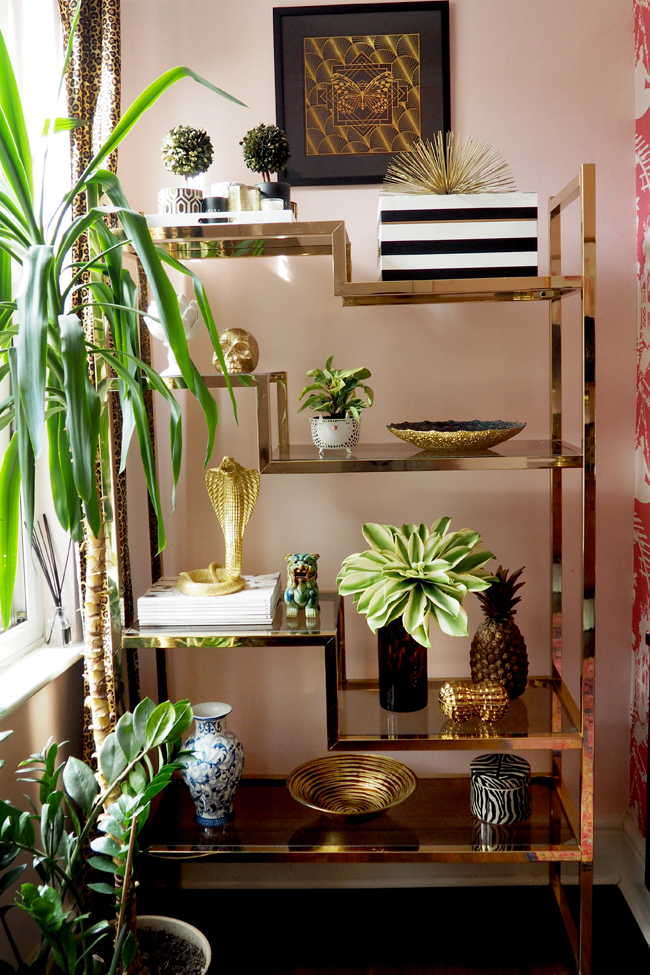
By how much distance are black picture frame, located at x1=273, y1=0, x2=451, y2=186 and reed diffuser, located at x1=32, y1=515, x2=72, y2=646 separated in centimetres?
102

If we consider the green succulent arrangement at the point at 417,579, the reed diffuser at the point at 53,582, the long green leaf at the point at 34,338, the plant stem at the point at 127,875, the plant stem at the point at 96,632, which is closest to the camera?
the long green leaf at the point at 34,338

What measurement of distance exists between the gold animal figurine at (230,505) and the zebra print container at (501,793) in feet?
2.29

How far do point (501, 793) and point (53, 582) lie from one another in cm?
111

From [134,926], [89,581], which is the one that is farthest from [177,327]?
[134,926]

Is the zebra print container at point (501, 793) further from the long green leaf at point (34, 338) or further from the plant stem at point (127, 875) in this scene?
the long green leaf at point (34, 338)

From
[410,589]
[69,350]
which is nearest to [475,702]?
[410,589]

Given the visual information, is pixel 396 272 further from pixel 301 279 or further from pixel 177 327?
pixel 177 327

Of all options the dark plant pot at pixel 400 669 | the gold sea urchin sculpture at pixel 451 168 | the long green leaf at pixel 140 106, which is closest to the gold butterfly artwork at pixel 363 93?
the gold sea urchin sculpture at pixel 451 168

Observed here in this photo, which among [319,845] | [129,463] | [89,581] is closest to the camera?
[89,581]

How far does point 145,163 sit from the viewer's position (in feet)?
6.50

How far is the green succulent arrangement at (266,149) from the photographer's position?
5.70 feet

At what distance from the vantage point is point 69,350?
110 centimetres

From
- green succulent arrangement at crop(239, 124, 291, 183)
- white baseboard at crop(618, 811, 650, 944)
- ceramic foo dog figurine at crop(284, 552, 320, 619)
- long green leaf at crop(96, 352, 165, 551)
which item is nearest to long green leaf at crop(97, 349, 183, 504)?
long green leaf at crop(96, 352, 165, 551)

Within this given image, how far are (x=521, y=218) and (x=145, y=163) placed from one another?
3.05 feet
